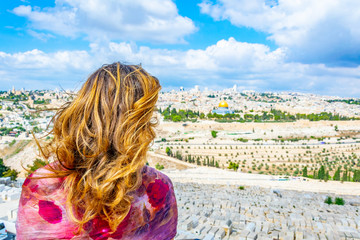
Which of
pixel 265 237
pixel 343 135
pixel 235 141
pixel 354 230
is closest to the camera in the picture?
pixel 265 237

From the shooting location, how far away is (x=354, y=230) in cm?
502

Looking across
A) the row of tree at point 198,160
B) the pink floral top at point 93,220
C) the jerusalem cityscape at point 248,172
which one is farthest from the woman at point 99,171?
the row of tree at point 198,160

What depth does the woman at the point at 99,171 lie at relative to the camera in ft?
2.94

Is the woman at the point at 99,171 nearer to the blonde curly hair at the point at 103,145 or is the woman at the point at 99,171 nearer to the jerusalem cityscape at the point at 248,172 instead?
the blonde curly hair at the point at 103,145

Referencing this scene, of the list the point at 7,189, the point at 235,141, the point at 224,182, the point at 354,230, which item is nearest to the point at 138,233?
the point at 354,230

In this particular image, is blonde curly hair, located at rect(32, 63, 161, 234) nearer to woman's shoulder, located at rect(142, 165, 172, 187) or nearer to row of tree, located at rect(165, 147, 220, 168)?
woman's shoulder, located at rect(142, 165, 172, 187)

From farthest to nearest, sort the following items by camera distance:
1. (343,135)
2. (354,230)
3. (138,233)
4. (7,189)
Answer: (343,135), (7,189), (354,230), (138,233)

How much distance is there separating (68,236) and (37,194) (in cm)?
18

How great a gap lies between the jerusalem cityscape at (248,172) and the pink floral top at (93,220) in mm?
290

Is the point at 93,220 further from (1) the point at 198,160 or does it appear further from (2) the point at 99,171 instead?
(1) the point at 198,160

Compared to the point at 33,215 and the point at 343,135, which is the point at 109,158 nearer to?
the point at 33,215

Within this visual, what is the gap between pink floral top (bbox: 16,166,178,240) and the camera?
0.88 m

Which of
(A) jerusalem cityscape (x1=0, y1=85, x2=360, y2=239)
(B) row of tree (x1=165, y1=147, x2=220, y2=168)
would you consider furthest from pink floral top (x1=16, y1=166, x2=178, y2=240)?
(B) row of tree (x1=165, y1=147, x2=220, y2=168)

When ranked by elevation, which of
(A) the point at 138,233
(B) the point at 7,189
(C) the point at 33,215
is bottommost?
(B) the point at 7,189
